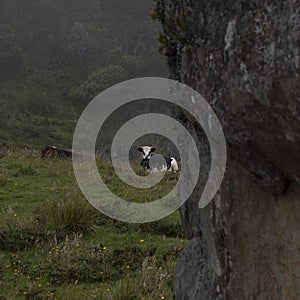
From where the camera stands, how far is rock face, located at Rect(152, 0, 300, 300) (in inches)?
96.0

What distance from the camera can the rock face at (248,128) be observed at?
2438 mm

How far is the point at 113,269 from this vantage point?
6.56m

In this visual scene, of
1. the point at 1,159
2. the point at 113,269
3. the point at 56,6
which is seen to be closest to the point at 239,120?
the point at 113,269

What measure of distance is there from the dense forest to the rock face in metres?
27.2

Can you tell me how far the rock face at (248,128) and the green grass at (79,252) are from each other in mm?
2269

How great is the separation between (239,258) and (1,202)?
6.85 metres

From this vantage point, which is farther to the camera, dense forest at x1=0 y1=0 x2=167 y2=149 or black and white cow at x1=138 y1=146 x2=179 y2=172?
dense forest at x1=0 y1=0 x2=167 y2=149

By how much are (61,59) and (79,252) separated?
4566 cm

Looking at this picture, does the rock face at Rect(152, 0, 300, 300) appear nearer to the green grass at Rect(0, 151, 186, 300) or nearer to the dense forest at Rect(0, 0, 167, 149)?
the green grass at Rect(0, 151, 186, 300)

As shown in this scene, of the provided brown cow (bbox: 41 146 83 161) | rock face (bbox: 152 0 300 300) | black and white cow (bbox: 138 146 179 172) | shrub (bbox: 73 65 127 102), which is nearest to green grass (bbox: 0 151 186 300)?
rock face (bbox: 152 0 300 300)

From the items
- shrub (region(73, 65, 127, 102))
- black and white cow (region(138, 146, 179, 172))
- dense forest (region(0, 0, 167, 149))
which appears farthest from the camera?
shrub (region(73, 65, 127, 102))

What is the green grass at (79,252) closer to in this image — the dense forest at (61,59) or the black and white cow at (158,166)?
the black and white cow at (158,166)

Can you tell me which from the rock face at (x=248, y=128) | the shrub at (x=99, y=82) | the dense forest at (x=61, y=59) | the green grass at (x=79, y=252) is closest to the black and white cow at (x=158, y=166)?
the green grass at (x=79, y=252)

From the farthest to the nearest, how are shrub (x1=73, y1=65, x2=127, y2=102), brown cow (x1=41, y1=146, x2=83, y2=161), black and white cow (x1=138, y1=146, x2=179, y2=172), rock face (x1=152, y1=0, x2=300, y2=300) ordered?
shrub (x1=73, y1=65, x2=127, y2=102) → black and white cow (x1=138, y1=146, x2=179, y2=172) → brown cow (x1=41, y1=146, x2=83, y2=161) → rock face (x1=152, y1=0, x2=300, y2=300)
